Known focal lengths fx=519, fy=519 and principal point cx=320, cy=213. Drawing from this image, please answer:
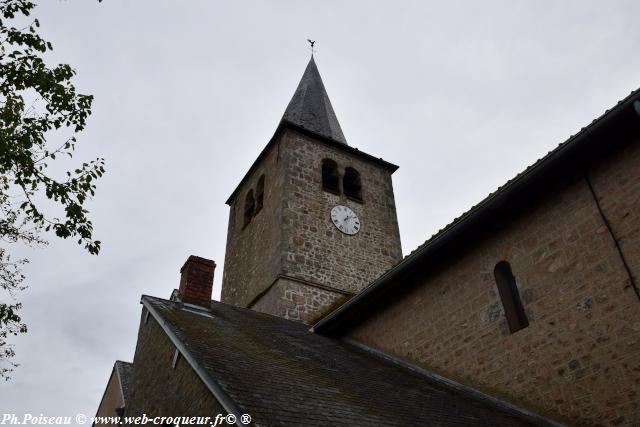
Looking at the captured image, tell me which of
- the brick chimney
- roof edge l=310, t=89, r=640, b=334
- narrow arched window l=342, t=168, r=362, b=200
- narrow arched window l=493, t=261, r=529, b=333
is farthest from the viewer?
narrow arched window l=342, t=168, r=362, b=200

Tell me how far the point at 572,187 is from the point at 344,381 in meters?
4.30

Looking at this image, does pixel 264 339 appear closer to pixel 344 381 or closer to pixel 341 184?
pixel 344 381

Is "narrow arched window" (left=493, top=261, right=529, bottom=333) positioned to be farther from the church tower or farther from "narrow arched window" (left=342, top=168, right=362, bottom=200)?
"narrow arched window" (left=342, top=168, right=362, bottom=200)

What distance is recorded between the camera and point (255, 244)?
58.3 feet

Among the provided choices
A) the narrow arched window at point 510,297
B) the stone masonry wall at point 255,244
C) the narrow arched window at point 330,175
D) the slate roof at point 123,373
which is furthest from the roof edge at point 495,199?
the narrow arched window at point 330,175

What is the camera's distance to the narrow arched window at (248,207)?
19.4 m

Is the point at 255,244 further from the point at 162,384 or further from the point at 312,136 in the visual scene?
the point at 162,384

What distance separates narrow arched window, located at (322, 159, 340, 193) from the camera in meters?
18.8

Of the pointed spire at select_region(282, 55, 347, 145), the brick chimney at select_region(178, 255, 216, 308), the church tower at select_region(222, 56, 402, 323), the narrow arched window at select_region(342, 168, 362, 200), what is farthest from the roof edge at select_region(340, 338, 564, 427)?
the pointed spire at select_region(282, 55, 347, 145)

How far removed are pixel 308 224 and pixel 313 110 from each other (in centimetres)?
720

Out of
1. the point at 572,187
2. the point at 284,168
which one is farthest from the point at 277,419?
the point at 284,168

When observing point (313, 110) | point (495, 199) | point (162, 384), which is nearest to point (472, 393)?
point (495, 199)

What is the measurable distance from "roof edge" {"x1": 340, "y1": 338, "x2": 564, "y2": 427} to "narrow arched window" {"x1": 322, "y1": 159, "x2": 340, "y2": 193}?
348 inches

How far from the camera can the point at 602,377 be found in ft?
20.8
